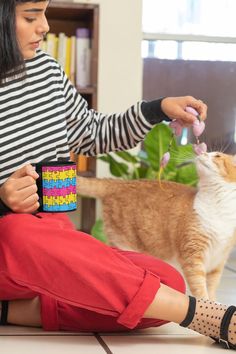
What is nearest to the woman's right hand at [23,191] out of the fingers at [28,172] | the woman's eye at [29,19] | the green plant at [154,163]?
the fingers at [28,172]

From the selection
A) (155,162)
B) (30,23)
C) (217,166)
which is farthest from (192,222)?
(155,162)

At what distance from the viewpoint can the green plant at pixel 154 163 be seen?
2831mm

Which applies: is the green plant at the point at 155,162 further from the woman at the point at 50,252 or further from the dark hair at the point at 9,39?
the dark hair at the point at 9,39

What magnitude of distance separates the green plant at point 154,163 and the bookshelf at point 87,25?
15 cm

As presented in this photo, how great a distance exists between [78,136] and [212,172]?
1.40ft

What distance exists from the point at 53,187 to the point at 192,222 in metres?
0.72

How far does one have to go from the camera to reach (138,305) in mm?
1279

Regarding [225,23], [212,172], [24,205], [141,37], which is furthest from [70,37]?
[24,205]

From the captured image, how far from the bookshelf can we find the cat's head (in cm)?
134

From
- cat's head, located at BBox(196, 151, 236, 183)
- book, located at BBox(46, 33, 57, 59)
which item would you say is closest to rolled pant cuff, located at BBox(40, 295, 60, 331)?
cat's head, located at BBox(196, 151, 236, 183)

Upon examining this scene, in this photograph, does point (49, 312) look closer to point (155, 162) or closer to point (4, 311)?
point (4, 311)

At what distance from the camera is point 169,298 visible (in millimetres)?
1301

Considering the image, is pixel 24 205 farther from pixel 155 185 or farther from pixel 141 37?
pixel 141 37

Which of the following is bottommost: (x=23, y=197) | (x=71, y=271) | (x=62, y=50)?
(x=71, y=271)
